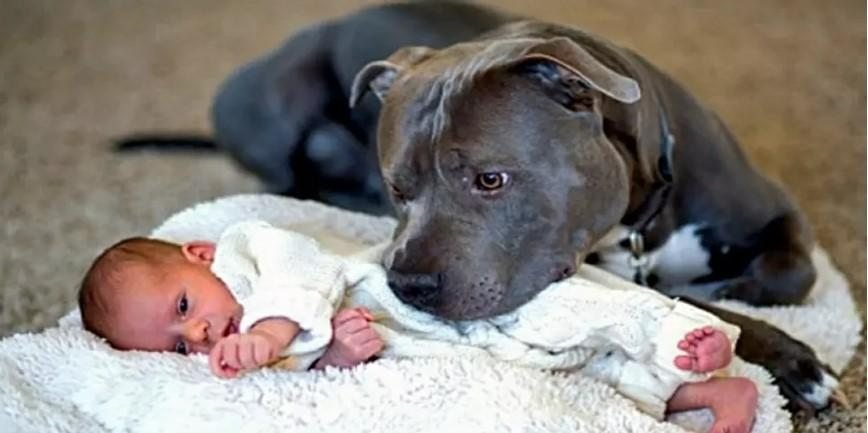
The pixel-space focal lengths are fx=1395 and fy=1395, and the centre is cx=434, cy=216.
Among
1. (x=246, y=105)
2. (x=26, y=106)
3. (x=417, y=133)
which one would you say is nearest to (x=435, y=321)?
(x=417, y=133)

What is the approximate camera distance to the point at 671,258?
6.23ft

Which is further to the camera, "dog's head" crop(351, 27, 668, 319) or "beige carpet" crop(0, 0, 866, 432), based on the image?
"beige carpet" crop(0, 0, 866, 432)

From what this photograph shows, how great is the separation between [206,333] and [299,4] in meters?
2.33

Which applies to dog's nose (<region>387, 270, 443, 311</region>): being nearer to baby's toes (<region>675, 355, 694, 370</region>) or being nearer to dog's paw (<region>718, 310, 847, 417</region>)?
baby's toes (<region>675, 355, 694, 370</region>)

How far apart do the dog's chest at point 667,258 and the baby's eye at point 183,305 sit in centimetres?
54

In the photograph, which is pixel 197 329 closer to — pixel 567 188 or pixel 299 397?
pixel 299 397

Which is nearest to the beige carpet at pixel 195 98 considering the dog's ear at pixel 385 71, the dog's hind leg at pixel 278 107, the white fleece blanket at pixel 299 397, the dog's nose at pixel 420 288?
the dog's hind leg at pixel 278 107

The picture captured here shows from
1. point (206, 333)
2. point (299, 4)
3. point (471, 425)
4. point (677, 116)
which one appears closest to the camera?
point (471, 425)

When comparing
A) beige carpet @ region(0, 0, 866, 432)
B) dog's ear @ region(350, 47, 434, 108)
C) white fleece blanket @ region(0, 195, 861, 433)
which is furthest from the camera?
beige carpet @ region(0, 0, 866, 432)

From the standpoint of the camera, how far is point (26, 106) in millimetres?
2955

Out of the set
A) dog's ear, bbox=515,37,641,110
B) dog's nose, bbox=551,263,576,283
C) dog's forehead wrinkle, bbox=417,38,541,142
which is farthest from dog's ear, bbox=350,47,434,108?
dog's nose, bbox=551,263,576,283

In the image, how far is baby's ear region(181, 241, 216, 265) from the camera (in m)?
1.59

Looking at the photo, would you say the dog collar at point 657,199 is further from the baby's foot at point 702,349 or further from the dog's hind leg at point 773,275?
the baby's foot at point 702,349

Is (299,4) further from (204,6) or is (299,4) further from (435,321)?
(435,321)
